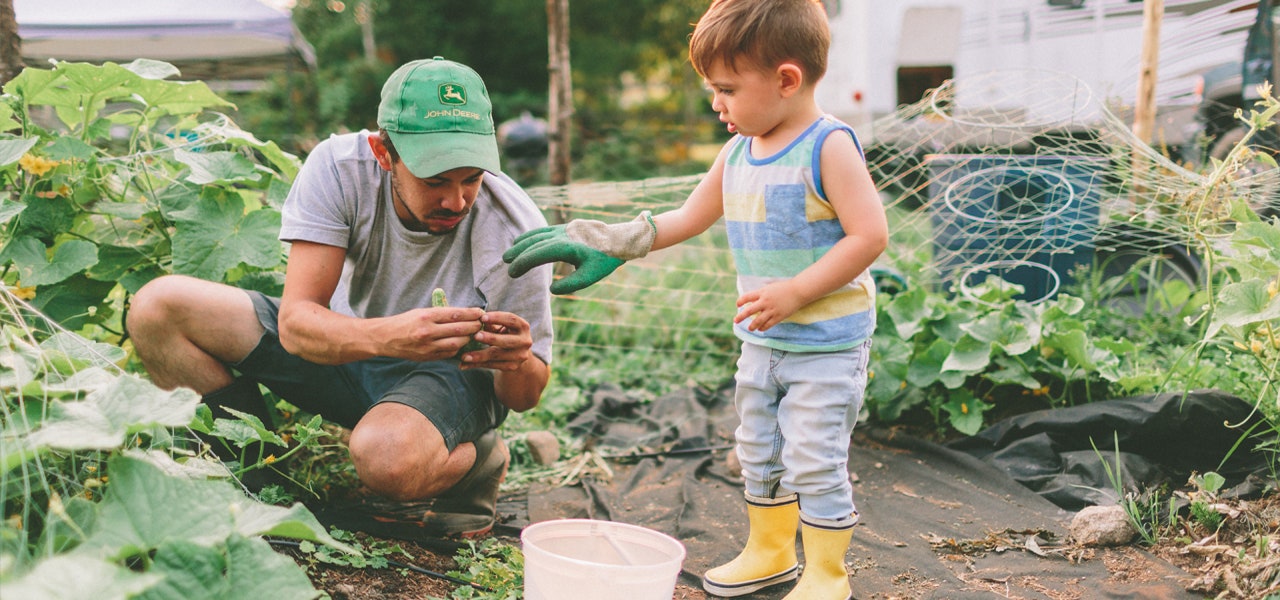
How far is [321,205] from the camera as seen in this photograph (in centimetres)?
199

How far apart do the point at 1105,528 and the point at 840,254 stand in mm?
1000

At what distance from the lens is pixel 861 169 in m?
1.80

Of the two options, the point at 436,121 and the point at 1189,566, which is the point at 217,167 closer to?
the point at 436,121

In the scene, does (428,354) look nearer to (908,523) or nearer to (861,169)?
(861,169)

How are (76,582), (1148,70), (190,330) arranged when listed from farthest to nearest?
(1148,70) → (190,330) → (76,582)

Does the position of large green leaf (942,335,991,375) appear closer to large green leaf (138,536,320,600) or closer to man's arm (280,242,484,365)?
Answer: man's arm (280,242,484,365)

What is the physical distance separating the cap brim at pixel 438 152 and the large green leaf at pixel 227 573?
805 mm

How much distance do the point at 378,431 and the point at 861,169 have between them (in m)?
1.12

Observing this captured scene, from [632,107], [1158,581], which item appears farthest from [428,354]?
[632,107]

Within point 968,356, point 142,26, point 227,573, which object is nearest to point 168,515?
point 227,573

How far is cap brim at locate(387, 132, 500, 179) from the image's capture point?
181cm

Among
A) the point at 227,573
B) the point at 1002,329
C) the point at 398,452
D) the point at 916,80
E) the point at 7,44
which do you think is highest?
the point at 7,44

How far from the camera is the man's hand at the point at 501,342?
6.22 feet

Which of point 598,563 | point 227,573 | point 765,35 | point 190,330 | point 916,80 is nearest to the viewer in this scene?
point 227,573
